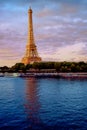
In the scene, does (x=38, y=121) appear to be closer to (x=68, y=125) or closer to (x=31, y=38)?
(x=68, y=125)

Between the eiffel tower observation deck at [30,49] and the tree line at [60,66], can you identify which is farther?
the tree line at [60,66]

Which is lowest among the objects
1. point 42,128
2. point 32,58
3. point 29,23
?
point 42,128

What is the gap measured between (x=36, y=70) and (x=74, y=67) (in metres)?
20.0

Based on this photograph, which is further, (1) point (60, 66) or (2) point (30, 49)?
(2) point (30, 49)

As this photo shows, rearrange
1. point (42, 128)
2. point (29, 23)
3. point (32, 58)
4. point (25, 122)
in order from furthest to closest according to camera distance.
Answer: point (32, 58)
point (29, 23)
point (25, 122)
point (42, 128)

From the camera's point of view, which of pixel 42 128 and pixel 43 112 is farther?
pixel 43 112

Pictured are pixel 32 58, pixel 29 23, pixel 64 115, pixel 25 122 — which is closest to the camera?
pixel 25 122

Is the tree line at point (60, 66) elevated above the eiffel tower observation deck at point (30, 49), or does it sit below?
below

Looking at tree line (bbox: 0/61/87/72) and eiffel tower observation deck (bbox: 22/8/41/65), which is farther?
tree line (bbox: 0/61/87/72)

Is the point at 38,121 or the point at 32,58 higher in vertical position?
the point at 32,58

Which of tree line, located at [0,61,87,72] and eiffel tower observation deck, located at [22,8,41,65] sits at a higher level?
A: eiffel tower observation deck, located at [22,8,41,65]

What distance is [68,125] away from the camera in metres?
30.9

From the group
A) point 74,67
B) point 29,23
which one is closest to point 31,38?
point 29,23

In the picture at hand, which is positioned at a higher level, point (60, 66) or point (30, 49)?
point (30, 49)
